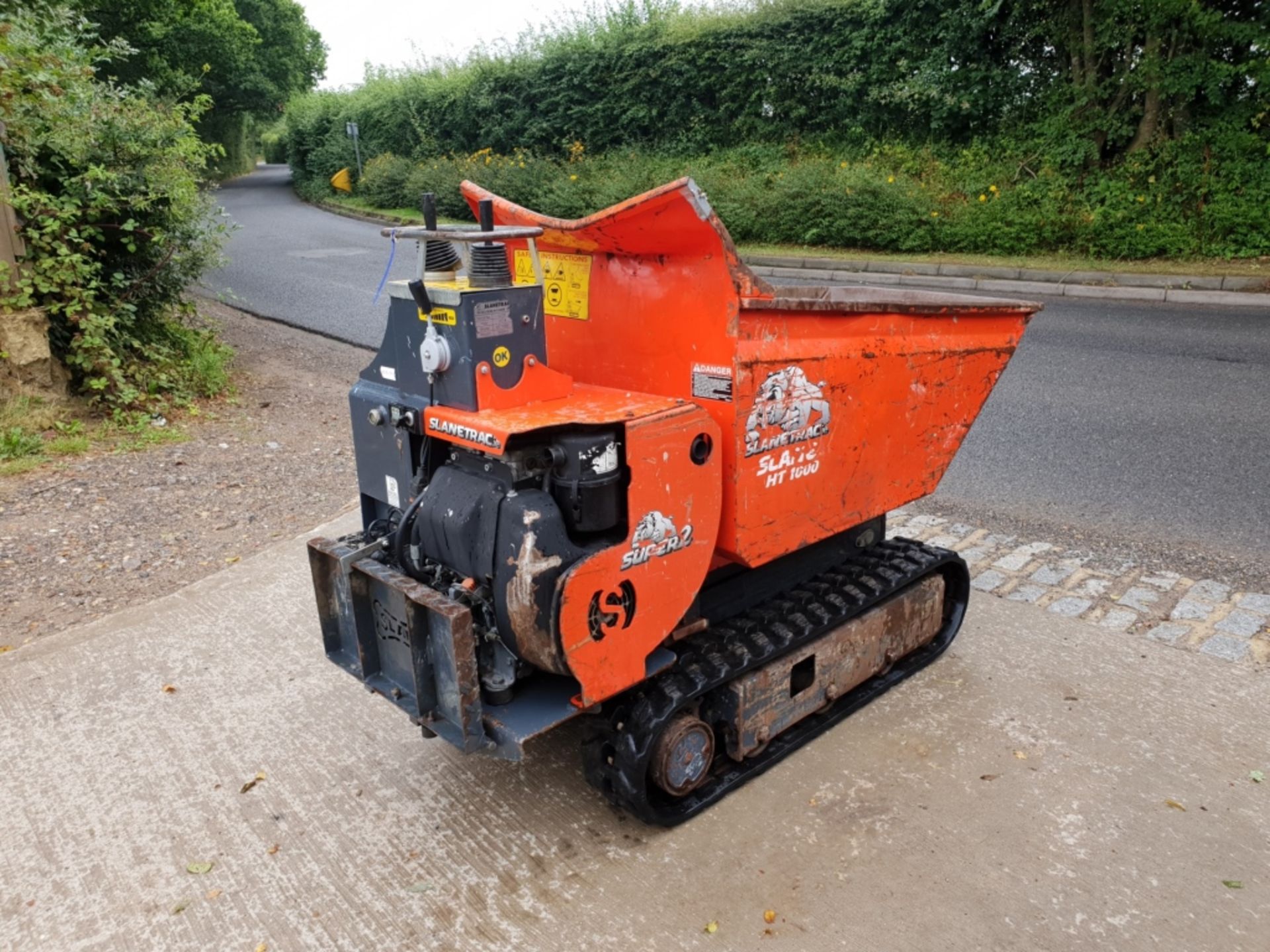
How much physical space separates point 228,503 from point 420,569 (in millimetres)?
3703

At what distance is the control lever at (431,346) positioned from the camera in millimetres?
2885

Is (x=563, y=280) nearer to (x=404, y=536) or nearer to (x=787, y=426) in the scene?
(x=787, y=426)

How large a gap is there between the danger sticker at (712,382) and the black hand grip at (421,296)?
87 cm

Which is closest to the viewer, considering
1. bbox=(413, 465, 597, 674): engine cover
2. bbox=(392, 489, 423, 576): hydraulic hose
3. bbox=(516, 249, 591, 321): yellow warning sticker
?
bbox=(413, 465, 597, 674): engine cover

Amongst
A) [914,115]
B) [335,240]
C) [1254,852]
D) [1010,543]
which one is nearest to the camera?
[1254,852]

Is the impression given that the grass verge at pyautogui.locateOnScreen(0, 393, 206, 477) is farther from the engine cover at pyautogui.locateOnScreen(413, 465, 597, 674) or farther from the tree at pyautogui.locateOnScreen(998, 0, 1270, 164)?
the tree at pyautogui.locateOnScreen(998, 0, 1270, 164)

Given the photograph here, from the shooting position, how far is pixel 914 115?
17.7 metres

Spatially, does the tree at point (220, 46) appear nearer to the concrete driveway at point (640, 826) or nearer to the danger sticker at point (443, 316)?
the concrete driveway at point (640, 826)

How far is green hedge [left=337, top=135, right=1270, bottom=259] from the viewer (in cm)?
1332

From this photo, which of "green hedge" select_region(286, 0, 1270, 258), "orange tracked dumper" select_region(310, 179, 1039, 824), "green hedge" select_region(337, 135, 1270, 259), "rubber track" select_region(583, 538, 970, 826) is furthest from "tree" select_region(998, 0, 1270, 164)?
"orange tracked dumper" select_region(310, 179, 1039, 824)

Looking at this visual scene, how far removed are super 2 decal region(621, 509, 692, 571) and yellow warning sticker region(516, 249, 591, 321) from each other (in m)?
0.93

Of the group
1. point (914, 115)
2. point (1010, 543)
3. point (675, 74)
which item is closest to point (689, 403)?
point (1010, 543)

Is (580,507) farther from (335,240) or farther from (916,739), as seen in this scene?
(335,240)

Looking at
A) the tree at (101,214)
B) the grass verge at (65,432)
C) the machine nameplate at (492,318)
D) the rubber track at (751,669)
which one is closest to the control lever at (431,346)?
the machine nameplate at (492,318)
